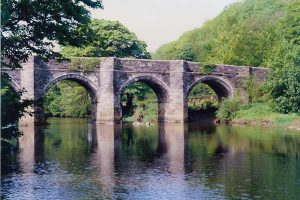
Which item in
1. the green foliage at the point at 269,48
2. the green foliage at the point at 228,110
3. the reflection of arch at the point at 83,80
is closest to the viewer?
the green foliage at the point at 269,48

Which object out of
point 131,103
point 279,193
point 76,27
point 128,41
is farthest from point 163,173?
point 128,41

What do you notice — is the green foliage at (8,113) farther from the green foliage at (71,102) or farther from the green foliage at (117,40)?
the green foliage at (117,40)

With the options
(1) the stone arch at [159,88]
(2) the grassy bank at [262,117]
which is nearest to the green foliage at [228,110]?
(2) the grassy bank at [262,117]

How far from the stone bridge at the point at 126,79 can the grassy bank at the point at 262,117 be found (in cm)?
421

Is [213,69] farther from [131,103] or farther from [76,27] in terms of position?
[76,27]

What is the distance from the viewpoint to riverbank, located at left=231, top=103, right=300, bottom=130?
41.6 meters

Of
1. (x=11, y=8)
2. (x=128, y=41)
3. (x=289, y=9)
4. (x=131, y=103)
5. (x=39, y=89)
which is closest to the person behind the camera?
(x=11, y=8)

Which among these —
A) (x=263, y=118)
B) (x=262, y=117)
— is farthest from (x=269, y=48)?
(x=263, y=118)

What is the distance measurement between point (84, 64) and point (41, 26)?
3293 cm

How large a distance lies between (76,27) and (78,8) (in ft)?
2.52

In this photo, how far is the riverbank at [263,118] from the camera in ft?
136

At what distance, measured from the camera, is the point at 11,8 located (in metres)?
13.2

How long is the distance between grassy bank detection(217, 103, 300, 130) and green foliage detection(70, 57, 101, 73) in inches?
523

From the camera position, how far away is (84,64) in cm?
4712
